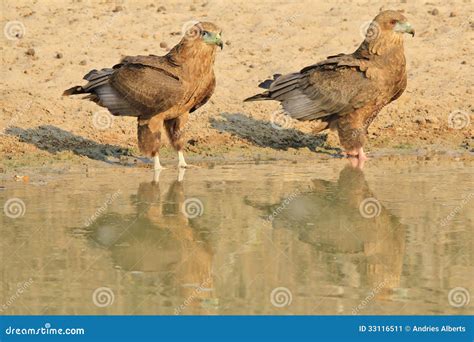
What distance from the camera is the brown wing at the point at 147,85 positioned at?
1542cm

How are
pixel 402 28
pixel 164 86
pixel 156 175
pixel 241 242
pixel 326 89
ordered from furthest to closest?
pixel 326 89 < pixel 402 28 < pixel 156 175 < pixel 164 86 < pixel 241 242

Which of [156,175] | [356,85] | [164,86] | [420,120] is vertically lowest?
[156,175]

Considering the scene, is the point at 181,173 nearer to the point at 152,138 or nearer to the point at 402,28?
the point at 152,138

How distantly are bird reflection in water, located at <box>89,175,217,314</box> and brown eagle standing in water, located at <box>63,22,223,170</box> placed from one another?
6.66 feet

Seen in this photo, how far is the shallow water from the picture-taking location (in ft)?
29.2

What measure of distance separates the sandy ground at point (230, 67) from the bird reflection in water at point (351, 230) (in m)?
3.71

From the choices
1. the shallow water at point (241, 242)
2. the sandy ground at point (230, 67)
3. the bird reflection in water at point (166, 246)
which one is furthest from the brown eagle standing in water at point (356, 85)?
the bird reflection in water at point (166, 246)

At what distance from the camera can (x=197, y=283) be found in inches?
372

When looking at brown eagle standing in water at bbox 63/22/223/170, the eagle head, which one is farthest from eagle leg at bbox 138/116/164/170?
the eagle head

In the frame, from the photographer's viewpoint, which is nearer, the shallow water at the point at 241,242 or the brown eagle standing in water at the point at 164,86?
the shallow water at the point at 241,242

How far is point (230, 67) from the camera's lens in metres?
21.0

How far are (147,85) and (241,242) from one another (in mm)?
5070

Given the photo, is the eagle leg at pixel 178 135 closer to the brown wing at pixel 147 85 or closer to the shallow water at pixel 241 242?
the shallow water at pixel 241 242

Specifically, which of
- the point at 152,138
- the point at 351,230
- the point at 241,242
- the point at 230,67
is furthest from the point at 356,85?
the point at 241,242
